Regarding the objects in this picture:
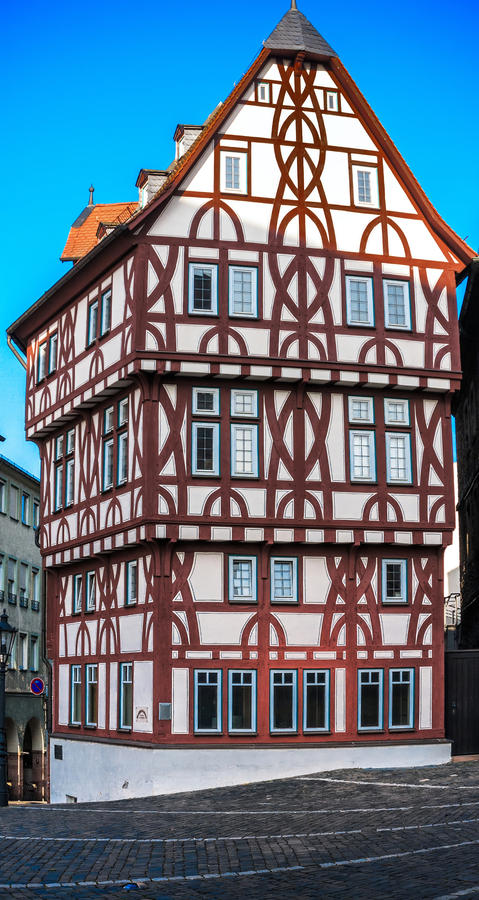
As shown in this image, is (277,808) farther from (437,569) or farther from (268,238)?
(268,238)

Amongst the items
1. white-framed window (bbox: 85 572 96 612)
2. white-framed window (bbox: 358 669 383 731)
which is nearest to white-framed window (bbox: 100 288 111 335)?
white-framed window (bbox: 85 572 96 612)

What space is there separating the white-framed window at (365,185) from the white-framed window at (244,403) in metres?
5.84

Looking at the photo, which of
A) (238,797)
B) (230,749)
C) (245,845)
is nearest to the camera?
(245,845)

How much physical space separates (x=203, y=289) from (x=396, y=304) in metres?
5.03

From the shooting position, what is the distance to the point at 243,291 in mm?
30594

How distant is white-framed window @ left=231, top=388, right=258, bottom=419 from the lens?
99.0ft

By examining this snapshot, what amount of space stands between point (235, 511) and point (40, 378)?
10186mm

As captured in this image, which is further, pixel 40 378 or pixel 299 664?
pixel 40 378

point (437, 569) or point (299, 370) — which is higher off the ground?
point (299, 370)

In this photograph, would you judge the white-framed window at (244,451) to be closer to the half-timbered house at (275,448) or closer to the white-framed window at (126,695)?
the half-timbered house at (275,448)

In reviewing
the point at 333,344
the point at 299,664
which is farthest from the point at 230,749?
the point at 333,344

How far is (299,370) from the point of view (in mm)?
30250

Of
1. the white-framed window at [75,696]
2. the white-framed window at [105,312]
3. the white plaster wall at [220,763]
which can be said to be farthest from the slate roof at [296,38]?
the white-framed window at [75,696]

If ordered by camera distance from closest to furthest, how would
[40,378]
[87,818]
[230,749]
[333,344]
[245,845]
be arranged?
[245,845]
[87,818]
[230,749]
[333,344]
[40,378]
